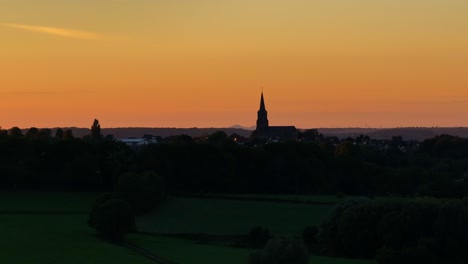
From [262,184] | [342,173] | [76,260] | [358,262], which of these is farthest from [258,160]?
[76,260]

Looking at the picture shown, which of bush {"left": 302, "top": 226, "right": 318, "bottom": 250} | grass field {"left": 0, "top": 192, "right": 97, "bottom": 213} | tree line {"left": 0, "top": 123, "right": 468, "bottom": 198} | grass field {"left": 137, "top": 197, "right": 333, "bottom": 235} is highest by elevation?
tree line {"left": 0, "top": 123, "right": 468, "bottom": 198}

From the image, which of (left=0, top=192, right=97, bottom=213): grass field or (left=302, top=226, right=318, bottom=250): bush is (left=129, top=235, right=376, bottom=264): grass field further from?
(left=0, top=192, right=97, bottom=213): grass field

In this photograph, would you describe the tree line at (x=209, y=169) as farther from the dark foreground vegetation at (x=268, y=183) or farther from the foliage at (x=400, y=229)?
the foliage at (x=400, y=229)

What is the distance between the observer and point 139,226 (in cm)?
7475

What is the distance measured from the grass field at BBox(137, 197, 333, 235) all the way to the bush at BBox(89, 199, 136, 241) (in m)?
7.39

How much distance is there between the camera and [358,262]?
5619 centimetres

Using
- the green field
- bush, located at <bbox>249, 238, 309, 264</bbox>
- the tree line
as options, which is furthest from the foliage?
the tree line

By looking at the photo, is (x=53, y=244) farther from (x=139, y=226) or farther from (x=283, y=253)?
(x=283, y=253)

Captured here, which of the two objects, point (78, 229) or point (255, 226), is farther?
point (255, 226)

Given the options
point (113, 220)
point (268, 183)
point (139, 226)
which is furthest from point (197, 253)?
point (268, 183)

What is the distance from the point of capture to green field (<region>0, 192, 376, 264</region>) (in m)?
53.1

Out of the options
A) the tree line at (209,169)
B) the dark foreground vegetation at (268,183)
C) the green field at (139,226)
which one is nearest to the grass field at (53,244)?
the green field at (139,226)

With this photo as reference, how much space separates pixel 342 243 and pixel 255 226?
1085 centimetres

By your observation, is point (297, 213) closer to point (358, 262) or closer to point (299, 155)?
point (358, 262)
